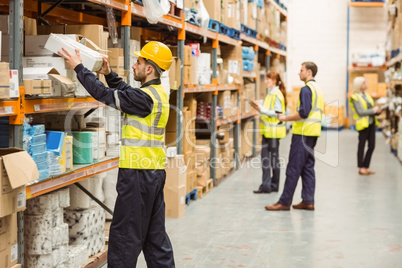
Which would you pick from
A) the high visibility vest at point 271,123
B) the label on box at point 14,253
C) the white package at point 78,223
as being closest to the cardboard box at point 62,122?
the white package at point 78,223

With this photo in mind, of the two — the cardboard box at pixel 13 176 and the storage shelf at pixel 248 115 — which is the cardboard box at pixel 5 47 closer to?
the cardboard box at pixel 13 176

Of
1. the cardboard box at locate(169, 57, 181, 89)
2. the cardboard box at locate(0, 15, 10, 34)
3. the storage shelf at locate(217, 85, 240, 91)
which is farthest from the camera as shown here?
the storage shelf at locate(217, 85, 240, 91)

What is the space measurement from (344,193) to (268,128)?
1587mm

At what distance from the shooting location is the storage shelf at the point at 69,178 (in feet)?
13.0

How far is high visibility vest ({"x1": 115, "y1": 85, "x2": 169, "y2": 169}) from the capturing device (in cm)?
420

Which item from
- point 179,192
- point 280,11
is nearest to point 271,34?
point 280,11

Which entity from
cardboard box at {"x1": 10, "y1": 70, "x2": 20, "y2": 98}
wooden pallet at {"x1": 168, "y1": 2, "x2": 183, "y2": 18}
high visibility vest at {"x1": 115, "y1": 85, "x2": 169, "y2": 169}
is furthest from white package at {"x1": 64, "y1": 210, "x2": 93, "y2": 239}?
wooden pallet at {"x1": 168, "y1": 2, "x2": 183, "y2": 18}

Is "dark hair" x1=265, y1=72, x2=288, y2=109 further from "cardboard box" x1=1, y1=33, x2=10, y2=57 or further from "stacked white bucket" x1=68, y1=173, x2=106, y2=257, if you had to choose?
"cardboard box" x1=1, y1=33, x2=10, y2=57

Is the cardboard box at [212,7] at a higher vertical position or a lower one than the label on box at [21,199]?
higher

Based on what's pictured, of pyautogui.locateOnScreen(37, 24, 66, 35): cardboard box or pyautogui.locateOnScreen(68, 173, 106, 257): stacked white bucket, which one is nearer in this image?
pyautogui.locateOnScreen(37, 24, 66, 35): cardboard box

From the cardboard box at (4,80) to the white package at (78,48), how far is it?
0.81 metres

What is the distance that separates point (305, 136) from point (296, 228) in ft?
4.29

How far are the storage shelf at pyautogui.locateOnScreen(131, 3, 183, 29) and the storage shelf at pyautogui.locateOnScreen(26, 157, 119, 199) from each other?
1.52 metres

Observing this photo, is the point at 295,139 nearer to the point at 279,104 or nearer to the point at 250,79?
the point at 279,104
